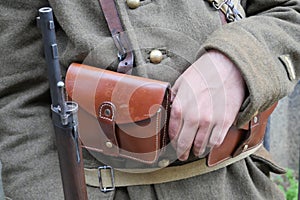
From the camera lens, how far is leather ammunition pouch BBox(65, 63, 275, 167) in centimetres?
106

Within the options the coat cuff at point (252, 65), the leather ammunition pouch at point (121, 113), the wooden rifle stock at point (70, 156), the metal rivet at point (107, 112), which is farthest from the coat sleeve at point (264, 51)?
the wooden rifle stock at point (70, 156)

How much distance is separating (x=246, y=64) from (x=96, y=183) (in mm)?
397

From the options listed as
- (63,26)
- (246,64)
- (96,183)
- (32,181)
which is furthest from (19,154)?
(246,64)

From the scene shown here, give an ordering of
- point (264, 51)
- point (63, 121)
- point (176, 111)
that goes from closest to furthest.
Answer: point (63, 121), point (176, 111), point (264, 51)

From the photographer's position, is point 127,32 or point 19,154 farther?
point 19,154

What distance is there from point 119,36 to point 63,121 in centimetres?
32

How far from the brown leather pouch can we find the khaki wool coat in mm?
52

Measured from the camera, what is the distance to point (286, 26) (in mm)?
1269

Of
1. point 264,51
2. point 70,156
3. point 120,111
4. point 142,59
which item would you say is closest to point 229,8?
point 264,51

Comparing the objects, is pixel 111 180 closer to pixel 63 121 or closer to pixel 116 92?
pixel 116 92

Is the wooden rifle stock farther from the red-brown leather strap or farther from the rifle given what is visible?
the red-brown leather strap

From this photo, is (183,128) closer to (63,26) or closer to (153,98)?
(153,98)

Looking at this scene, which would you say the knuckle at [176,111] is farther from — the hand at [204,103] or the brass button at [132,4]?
the brass button at [132,4]

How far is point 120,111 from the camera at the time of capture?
1.09 m
